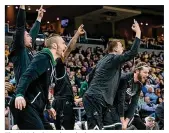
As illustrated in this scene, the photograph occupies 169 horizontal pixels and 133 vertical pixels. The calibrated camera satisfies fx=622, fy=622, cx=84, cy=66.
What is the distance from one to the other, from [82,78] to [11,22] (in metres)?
0.73

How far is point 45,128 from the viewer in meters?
4.90

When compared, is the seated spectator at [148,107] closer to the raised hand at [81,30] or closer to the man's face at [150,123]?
the man's face at [150,123]

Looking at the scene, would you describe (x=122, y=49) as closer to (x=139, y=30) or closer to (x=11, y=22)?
(x=139, y=30)

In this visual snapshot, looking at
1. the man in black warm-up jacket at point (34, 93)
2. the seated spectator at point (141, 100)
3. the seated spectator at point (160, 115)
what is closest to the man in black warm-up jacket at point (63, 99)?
the man in black warm-up jacket at point (34, 93)

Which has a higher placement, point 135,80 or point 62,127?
point 135,80

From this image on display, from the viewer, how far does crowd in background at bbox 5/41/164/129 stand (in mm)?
4918

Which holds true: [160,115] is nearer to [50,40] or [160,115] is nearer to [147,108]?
[147,108]

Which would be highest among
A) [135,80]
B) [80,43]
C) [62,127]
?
[80,43]

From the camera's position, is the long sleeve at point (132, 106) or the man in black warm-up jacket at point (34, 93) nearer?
the man in black warm-up jacket at point (34, 93)

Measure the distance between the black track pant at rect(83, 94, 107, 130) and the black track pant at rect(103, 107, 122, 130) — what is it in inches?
1.5

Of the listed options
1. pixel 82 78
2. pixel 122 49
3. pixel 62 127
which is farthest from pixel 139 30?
pixel 62 127

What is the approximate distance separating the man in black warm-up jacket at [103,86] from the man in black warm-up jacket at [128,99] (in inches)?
2.4

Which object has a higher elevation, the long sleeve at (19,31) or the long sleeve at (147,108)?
the long sleeve at (19,31)

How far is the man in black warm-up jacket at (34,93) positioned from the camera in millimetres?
4750
